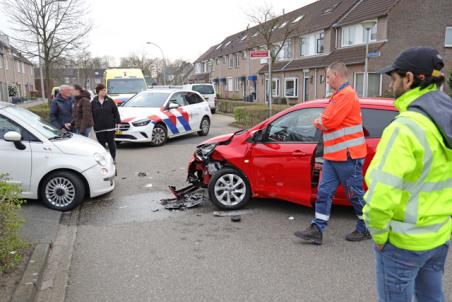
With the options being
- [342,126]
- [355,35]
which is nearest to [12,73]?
[355,35]

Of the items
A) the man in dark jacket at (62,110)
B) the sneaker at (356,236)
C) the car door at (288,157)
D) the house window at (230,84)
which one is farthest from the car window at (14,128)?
the house window at (230,84)

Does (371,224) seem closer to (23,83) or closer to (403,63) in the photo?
(403,63)

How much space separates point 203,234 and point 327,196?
1.60 m

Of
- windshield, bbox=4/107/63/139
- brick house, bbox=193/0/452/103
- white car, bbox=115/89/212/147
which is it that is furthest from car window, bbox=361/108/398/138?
brick house, bbox=193/0/452/103

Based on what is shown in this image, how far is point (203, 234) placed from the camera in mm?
4996

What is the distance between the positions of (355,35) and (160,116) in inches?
738

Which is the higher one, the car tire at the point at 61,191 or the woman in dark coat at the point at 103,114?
the woman in dark coat at the point at 103,114

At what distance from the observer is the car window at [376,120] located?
201 inches

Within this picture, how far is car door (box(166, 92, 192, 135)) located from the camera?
12.7m

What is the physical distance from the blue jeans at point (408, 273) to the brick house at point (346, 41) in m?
14.9

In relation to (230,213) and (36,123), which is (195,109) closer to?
(36,123)

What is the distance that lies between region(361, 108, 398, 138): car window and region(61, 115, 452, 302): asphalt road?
47.1 inches

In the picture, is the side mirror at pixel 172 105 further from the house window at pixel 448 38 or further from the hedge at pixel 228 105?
Result: the house window at pixel 448 38

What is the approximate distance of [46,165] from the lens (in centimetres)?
586
